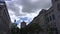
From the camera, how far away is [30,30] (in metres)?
39.3

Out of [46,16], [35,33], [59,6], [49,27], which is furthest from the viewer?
[46,16]

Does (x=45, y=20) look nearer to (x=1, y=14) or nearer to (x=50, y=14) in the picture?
(x=50, y=14)

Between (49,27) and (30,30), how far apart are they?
5925mm

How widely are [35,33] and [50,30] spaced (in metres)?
5.25

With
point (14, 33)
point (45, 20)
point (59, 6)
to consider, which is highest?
point (59, 6)

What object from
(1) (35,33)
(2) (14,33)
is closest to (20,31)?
(2) (14,33)

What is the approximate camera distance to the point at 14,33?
132 feet

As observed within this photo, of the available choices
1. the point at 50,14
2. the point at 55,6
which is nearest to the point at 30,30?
the point at 50,14

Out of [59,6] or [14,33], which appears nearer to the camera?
[59,6]

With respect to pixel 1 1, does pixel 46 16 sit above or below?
below

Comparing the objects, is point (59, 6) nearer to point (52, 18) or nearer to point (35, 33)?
point (52, 18)

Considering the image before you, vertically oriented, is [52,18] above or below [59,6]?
below

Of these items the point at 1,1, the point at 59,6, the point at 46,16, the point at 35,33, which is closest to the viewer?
the point at 59,6

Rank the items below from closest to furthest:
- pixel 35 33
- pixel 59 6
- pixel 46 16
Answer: pixel 59 6 < pixel 35 33 < pixel 46 16
